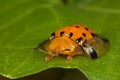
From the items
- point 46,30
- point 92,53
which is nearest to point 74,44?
point 92,53

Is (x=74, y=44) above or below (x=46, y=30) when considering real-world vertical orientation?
above

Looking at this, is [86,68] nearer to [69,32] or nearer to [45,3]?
[69,32]

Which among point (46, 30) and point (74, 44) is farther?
point (46, 30)

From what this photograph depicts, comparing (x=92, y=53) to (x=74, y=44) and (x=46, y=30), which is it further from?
(x=46, y=30)

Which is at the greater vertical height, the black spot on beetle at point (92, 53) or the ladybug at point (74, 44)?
the ladybug at point (74, 44)

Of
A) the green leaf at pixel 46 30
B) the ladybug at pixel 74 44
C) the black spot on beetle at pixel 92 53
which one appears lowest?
the green leaf at pixel 46 30

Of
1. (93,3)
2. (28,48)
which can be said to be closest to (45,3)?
(93,3)
